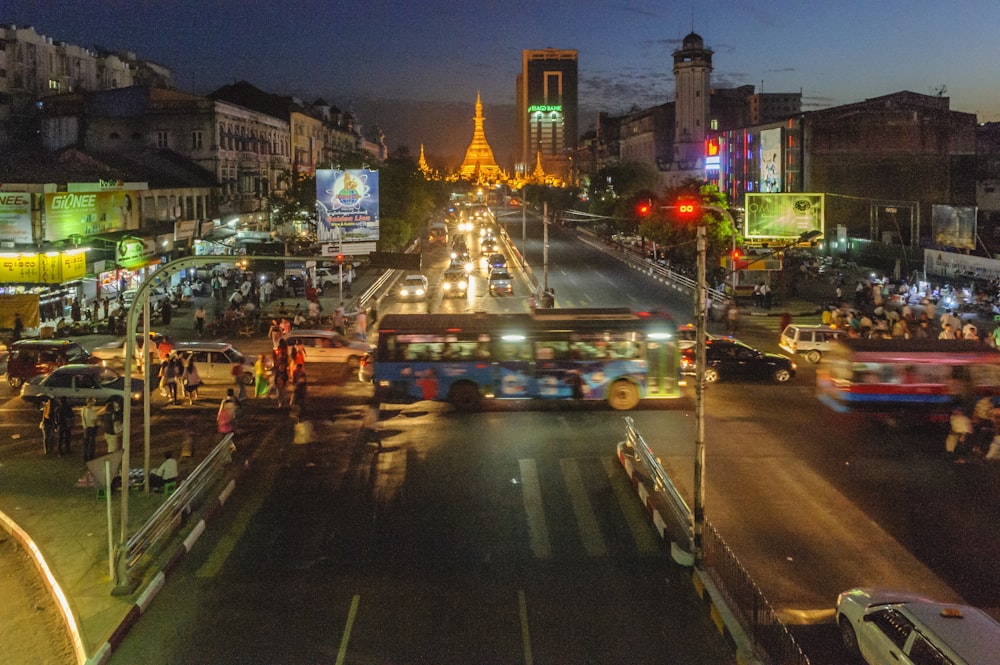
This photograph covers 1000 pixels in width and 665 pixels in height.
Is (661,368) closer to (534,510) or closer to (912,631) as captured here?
A: (534,510)

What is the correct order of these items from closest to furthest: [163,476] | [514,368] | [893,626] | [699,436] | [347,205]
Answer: [893,626]
[699,436]
[163,476]
[514,368]
[347,205]

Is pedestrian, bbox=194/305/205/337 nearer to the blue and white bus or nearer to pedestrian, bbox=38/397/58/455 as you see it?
the blue and white bus

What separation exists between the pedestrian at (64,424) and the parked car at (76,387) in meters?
4.44

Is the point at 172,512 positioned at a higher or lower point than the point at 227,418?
lower

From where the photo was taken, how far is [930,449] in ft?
65.2

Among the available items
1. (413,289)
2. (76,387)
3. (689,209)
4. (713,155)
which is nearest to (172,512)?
(689,209)

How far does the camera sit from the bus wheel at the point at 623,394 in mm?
23828

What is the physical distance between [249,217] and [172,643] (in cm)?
5735

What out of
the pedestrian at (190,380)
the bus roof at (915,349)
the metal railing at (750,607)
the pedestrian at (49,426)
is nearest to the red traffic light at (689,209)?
the metal railing at (750,607)

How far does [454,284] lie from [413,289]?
2677mm

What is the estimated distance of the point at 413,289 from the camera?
50281 mm

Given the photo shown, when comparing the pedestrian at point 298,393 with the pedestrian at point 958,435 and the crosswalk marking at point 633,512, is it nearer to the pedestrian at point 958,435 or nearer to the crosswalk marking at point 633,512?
the crosswalk marking at point 633,512

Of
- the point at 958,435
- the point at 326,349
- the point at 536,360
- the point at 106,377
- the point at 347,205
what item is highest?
the point at 347,205

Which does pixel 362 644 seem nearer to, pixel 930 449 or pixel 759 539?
pixel 759 539
